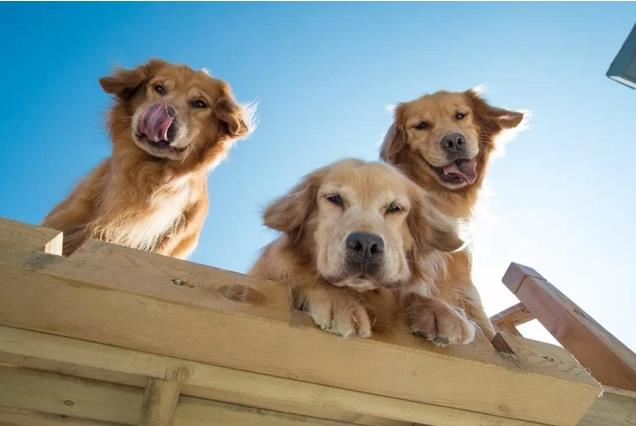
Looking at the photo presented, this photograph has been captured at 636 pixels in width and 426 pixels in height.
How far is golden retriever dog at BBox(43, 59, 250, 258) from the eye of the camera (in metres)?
3.53

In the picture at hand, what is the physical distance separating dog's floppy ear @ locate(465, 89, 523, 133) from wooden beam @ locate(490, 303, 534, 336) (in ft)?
4.21

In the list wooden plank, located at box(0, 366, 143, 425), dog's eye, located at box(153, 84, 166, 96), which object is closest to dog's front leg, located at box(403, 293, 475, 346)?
wooden plank, located at box(0, 366, 143, 425)

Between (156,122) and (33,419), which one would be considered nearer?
(33,419)

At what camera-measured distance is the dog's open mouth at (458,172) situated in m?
3.42

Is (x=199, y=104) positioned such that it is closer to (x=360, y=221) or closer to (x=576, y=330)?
(x=360, y=221)

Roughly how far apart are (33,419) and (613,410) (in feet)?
6.74

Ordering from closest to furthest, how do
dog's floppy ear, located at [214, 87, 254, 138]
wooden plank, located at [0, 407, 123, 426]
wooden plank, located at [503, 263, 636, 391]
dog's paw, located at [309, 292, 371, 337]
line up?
1. dog's paw, located at [309, 292, 371, 337]
2. wooden plank, located at [0, 407, 123, 426]
3. wooden plank, located at [503, 263, 636, 391]
4. dog's floppy ear, located at [214, 87, 254, 138]

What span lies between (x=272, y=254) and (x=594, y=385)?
136 cm

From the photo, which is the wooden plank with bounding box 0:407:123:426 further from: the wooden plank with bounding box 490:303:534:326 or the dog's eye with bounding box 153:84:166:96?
the wooden plank with bounding box 490:303:534:326

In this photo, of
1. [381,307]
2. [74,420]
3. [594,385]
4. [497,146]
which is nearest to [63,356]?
[74,420]

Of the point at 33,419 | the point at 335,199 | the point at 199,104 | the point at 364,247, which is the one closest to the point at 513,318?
the point at 335,199

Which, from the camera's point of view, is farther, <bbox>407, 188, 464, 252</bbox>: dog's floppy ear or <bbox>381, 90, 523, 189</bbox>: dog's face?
<bbox>381, 90, 523, 189</bbox>: dog's face

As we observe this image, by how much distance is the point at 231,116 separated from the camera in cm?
392

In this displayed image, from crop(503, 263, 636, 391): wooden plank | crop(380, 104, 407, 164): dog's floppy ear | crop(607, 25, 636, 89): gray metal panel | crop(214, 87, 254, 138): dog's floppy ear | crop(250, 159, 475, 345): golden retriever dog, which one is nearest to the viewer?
crop(250, 159, 475, 345): golden retriever dog
